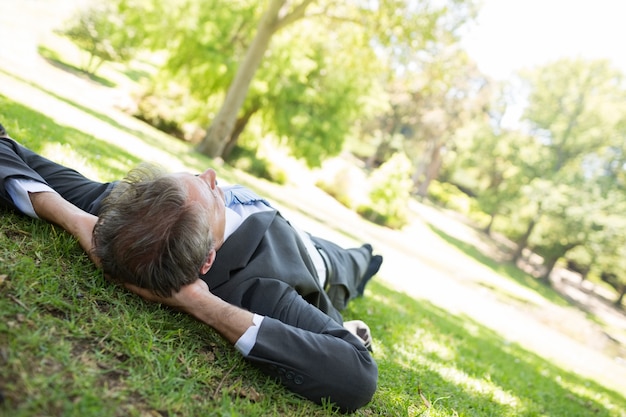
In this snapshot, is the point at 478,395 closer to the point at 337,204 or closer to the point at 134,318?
the point at 134,318

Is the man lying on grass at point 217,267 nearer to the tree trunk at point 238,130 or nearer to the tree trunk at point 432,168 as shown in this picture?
the tree trunk at point 238,130

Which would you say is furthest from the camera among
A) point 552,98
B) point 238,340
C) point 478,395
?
point 552,98

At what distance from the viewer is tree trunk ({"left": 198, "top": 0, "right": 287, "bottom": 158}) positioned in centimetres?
1428

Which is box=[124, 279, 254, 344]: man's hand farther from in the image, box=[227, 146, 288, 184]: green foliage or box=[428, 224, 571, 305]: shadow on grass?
box=[428, 224, 571, 305]: shadow on grass

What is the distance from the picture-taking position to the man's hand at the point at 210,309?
2.18m

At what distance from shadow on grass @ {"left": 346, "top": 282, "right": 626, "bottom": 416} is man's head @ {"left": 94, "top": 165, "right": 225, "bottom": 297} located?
1486 millimetres

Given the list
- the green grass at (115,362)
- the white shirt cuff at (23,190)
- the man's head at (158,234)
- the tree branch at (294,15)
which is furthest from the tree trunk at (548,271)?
the white shirt cuff at (23,190)

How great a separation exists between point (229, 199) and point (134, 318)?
1072 millimetres

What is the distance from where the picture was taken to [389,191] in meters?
22.6

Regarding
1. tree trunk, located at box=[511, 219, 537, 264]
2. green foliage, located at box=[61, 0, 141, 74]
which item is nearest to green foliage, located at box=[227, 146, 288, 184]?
green foliage, located at box=[61, 0, 141, 74]

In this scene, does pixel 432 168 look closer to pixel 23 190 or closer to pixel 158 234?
pixel 23 190

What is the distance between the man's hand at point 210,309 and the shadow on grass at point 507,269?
24.9 meters

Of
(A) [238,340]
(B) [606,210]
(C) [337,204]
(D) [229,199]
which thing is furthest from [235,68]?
(B) [606,210]

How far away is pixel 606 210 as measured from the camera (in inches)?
976
